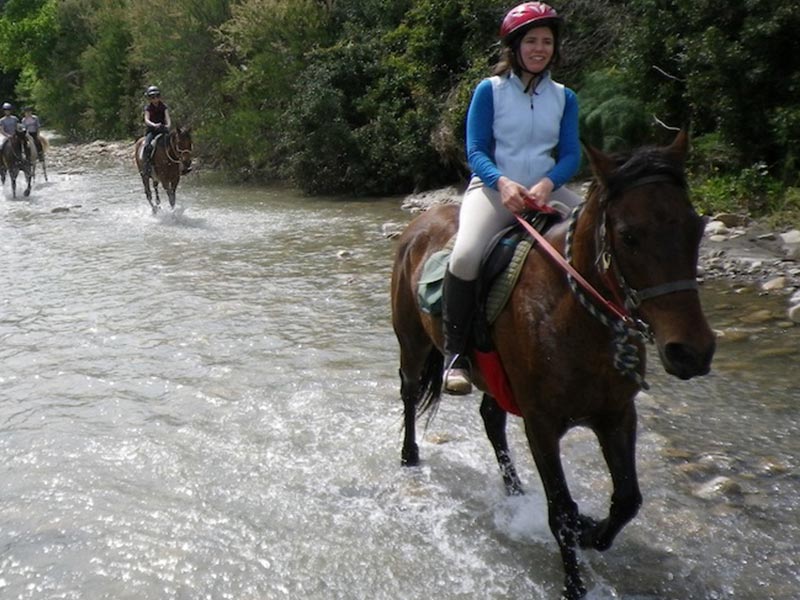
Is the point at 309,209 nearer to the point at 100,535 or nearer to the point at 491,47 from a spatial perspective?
the point at 491,47

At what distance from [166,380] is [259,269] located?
179 inches

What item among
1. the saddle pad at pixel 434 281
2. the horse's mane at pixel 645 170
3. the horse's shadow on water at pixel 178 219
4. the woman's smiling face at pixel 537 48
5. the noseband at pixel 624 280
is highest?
the woman's smiling face at pixel 537 48

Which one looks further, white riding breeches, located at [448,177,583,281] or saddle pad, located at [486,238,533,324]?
white riding breeches, located at [448,177,583,281]

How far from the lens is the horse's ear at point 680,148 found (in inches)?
123

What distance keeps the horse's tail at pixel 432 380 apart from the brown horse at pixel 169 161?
43.1 feet

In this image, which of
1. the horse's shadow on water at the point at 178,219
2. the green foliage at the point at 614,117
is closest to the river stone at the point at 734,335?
the green foliage at the point at 614,117

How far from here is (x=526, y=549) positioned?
4309 mm

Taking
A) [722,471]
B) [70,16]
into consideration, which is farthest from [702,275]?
[70,16]

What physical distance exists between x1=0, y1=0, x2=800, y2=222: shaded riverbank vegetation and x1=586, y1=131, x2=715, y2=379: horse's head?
9047 millimetres

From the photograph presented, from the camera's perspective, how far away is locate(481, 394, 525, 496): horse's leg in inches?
193

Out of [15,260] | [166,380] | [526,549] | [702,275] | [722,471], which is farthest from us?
[15,260]

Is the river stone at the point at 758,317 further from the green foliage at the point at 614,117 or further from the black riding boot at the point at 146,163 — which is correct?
the black riding boot at the point at 146,163

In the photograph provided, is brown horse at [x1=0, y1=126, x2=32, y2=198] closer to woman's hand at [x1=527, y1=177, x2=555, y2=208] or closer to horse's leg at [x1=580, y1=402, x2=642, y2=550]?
woman's hand at [x1=527, y1=177, x2=555, y2=208]

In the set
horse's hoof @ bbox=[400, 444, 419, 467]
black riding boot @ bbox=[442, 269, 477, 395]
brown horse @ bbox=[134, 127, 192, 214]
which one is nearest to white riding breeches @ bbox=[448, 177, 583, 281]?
black riding boot @ bbox=[442, 269, 477, 395]
